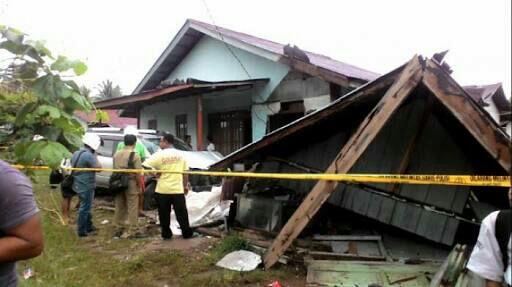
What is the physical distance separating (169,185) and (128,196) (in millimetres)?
934

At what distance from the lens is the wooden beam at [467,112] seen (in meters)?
4.11

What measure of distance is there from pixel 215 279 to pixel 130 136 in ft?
10.5

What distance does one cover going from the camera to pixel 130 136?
7.63 m

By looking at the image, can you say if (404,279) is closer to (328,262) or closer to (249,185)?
(328,262)

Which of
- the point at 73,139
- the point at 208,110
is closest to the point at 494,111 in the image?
the point at 73,139

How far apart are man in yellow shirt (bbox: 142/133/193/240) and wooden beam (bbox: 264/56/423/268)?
2645 millimetres

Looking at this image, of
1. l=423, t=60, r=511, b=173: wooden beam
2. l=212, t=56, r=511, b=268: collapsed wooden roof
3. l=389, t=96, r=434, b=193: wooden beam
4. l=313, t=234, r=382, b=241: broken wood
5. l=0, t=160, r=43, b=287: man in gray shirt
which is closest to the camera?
l=0, t=160, r=43, b=287: man in gray shirt

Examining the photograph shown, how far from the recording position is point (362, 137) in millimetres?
4809

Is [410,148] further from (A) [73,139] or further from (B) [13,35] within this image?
(B) [13,35]

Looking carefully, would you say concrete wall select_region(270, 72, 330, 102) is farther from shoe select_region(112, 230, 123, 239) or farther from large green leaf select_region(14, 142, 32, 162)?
large green leaf select_region(14, 142, 32, 162)

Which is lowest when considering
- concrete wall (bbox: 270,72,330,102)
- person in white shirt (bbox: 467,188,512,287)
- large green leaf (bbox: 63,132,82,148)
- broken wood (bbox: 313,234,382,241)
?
broken wood (bbox: 313,234,382,241)

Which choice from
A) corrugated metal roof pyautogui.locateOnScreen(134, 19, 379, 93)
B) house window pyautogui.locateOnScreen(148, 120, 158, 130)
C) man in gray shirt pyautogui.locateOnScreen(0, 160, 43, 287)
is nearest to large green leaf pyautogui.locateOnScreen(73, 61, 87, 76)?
man in gray shirt pyautogui.locateOnScreen(0, 160, 43, 287)

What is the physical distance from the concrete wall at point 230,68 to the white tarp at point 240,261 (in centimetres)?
688

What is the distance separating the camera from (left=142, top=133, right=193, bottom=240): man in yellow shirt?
7309mm
